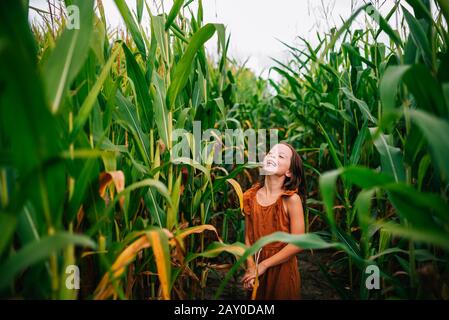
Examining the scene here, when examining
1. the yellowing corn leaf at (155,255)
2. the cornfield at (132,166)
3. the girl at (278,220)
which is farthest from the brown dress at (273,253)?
the yellowing corn leaf at (155,255)

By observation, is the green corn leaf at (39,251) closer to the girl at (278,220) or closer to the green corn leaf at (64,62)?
the green corn leaf at (64,62)

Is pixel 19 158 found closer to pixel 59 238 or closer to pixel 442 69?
pixel 59 238

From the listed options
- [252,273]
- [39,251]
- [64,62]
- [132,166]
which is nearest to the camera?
[39,251]

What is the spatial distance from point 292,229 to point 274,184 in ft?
0.60

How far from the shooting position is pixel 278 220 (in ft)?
3.56

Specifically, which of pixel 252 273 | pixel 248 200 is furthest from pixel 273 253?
pixel 248 200

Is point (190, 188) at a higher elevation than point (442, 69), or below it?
below

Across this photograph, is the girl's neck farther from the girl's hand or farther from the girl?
the girl's hand

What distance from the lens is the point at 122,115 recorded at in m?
0.90

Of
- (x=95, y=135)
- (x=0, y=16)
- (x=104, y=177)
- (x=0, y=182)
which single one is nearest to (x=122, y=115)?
(x=95, y=135)

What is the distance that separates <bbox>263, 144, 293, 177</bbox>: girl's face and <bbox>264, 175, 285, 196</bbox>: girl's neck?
0.02 meters

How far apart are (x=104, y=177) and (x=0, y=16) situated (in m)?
0.37

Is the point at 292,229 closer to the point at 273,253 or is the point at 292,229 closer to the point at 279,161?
the point at 273,253
